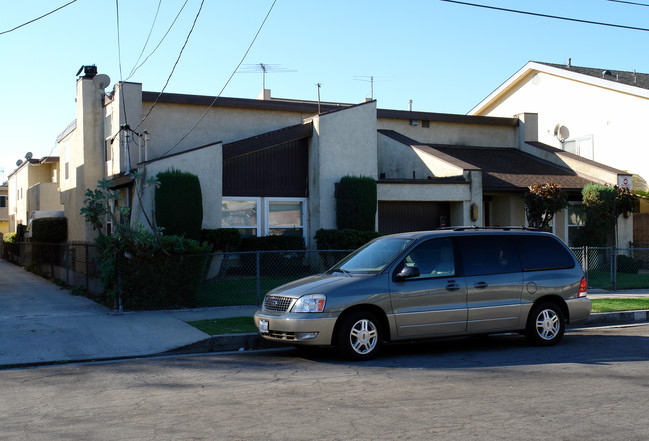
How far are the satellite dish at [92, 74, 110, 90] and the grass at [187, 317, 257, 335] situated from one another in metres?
12.8

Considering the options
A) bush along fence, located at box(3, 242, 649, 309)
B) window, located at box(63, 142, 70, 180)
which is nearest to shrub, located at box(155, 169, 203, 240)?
bush along fence, located at box(3, 242, 649, 309)

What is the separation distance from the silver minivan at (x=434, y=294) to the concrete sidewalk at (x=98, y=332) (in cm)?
170

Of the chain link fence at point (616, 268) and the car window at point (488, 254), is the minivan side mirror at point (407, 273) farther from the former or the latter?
the chain link fence at point (616, 268)

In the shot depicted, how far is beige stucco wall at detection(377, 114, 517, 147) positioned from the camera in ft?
79.2

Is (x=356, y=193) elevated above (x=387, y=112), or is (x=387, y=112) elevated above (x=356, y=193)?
(x=387, y=112)

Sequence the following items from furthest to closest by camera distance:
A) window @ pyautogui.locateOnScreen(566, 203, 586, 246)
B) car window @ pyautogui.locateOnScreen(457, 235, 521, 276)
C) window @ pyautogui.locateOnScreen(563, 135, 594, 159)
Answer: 1. window @ pyautogui.locateOnScreen(563, 135, 594, 159)
2. window @ pyautogui.locateOnScreen(566, 203, 586, 246)
3. car window @ pyautogui.locateOnScreen(457, 235, 521, 276)

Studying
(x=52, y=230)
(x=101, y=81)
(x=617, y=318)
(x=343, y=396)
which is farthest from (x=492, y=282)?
(x=52, y=230)

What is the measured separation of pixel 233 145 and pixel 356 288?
1034cm

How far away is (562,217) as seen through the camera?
22.5m

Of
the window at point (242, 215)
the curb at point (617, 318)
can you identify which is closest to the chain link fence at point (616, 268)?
the curb at point (617, 318)

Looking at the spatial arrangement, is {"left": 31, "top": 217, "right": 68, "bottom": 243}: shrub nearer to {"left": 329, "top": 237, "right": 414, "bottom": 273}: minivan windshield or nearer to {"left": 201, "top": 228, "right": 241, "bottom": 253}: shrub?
{"left": 201, "top": 228, "right": 241, "bottom": 253}: shrub

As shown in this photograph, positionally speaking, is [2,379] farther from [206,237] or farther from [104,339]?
[206,237]

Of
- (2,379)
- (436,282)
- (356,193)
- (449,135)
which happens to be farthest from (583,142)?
(2,379)

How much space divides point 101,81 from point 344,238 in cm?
1018
